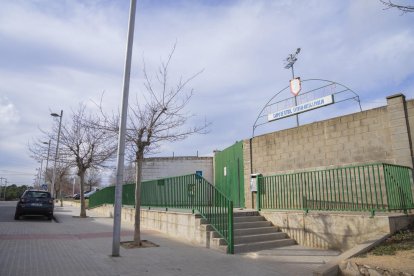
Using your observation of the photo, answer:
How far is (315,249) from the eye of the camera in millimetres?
9539

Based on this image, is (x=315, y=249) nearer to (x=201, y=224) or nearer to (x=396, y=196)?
(x=396, y=196)

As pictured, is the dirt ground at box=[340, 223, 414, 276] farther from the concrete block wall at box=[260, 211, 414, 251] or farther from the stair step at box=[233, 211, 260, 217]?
the stair step at box=[233, 211, 260, 217]

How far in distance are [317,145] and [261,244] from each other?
14.7 ft

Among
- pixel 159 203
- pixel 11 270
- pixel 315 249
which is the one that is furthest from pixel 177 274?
pixel 159 203

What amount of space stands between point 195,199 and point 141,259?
3116 millimetres

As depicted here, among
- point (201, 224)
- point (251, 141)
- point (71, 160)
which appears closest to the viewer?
point (201, 224)

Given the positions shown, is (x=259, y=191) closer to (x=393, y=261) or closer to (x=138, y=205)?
(x=138, y=205)

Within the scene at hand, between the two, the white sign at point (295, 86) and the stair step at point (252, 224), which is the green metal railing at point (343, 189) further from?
the white sign at point (295, 86)

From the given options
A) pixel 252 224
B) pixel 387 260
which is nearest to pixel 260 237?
pixel 252 224

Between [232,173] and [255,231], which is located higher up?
[232,173]

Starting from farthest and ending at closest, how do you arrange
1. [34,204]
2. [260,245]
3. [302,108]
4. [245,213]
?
[34,204]
[302,108]
[245,213]
[260,245]

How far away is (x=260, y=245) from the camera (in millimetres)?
9648

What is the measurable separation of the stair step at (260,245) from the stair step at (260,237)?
24 cm

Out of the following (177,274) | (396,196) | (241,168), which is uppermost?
(241,168)
